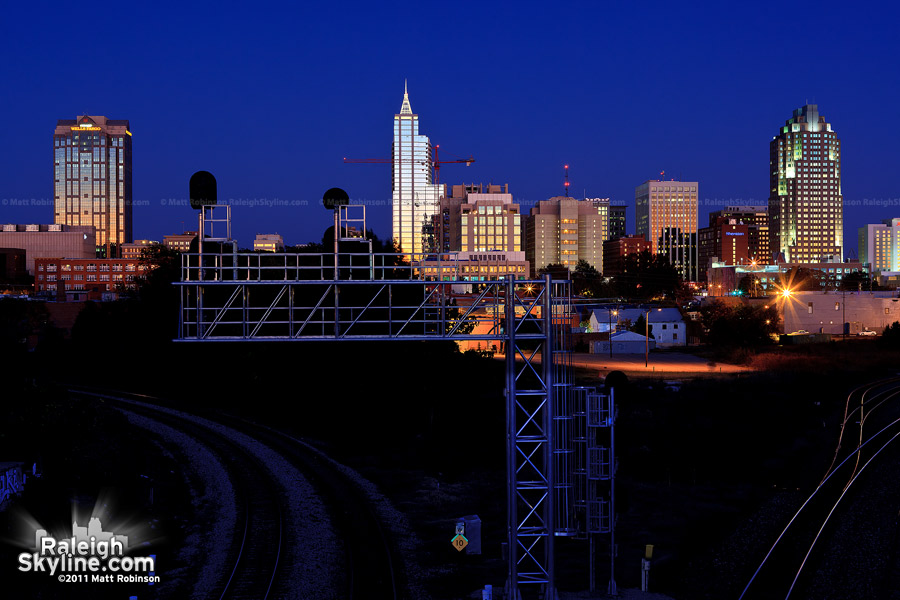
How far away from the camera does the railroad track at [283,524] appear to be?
16781 mm

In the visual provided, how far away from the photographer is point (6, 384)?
89.2 ft

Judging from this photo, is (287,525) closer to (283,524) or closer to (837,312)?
(283,524)

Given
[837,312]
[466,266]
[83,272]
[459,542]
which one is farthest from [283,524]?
[83,272]

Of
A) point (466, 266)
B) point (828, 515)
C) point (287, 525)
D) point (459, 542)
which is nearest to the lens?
point (459, 542)

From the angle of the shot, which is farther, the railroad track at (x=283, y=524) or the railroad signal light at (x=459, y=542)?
the railroad signal light at (x=459, y=542)

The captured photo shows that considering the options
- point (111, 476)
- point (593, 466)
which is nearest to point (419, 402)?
point (111, 476)

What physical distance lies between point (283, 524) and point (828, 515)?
15.0 meters

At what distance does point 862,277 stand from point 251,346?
162 meters

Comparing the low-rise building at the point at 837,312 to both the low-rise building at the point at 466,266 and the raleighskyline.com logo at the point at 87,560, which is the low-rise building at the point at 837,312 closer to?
the low-rise building at the point at 466,266

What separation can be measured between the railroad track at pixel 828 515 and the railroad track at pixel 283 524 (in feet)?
26.5

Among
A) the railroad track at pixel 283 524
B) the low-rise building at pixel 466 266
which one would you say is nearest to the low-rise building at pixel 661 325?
the low-rise building at pixel 466 266

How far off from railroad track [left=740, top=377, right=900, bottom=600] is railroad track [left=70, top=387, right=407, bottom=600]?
8.09 m

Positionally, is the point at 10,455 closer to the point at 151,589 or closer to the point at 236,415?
the point at 151,589

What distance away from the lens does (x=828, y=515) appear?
21.5 m
